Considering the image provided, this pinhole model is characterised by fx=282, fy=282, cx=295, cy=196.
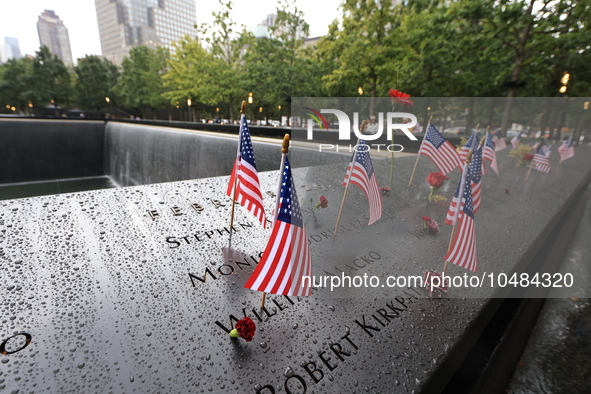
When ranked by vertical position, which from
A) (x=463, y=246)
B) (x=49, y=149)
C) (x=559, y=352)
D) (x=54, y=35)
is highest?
(x=54, y=35)

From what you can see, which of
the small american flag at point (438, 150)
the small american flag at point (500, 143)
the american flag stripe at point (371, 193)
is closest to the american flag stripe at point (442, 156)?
the small american flag at point (438, 150)

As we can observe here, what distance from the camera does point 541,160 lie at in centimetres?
676

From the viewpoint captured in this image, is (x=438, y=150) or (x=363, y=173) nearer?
(x=363, y=173)

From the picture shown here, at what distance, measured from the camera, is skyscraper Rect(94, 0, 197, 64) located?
106 m

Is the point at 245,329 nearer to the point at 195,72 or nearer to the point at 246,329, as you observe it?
the point at 246,329

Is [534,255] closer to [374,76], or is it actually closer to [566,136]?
[566,136]

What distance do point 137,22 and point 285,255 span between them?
460 feet

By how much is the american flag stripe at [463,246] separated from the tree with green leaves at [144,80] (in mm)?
34350

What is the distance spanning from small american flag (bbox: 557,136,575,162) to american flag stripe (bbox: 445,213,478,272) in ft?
33.2

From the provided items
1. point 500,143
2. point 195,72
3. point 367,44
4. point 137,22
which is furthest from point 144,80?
point 137,22

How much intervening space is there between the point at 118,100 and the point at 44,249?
42.1 metres

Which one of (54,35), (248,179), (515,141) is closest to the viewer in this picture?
(248,179)

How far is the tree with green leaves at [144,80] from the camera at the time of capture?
30891mm

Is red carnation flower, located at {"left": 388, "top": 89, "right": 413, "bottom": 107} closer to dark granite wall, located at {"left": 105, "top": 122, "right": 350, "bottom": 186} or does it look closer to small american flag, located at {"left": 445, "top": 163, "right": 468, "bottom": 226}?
small american flag, located at {"left": 445, "top": 163, "right": 468, "bottom": 226}
